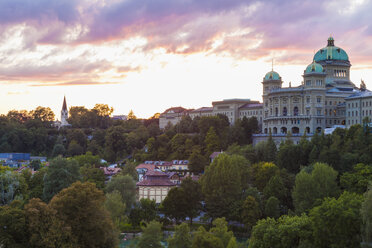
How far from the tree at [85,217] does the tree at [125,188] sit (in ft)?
84.6

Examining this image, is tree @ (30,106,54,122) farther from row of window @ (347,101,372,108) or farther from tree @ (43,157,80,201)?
tree @ (43,157,80,201)

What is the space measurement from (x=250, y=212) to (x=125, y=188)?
18206mm

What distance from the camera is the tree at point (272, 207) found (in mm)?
62281

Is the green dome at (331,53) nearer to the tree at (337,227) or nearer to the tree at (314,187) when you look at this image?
the tree at (314,187)

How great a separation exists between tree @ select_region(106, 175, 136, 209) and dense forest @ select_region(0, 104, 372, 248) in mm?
141

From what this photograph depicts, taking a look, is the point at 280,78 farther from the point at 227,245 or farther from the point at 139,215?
the point at 227,245

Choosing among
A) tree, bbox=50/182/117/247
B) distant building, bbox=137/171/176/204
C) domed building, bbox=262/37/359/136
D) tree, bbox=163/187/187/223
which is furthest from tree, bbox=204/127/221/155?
tree, bbox=50/182/117/247

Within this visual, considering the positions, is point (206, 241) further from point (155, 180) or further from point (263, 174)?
point (155, 180)

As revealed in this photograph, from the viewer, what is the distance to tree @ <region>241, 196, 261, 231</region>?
61.6 meters

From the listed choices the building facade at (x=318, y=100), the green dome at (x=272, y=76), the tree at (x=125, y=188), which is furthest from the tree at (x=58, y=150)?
the tree at (x=125, y=188)

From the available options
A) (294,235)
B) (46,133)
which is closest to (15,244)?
(294,235)

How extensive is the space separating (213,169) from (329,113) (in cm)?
4300

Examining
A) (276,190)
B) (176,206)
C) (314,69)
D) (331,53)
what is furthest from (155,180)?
(331,53)

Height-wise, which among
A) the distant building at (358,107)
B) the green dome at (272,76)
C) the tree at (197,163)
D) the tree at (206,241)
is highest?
the green dome at (272,76)
